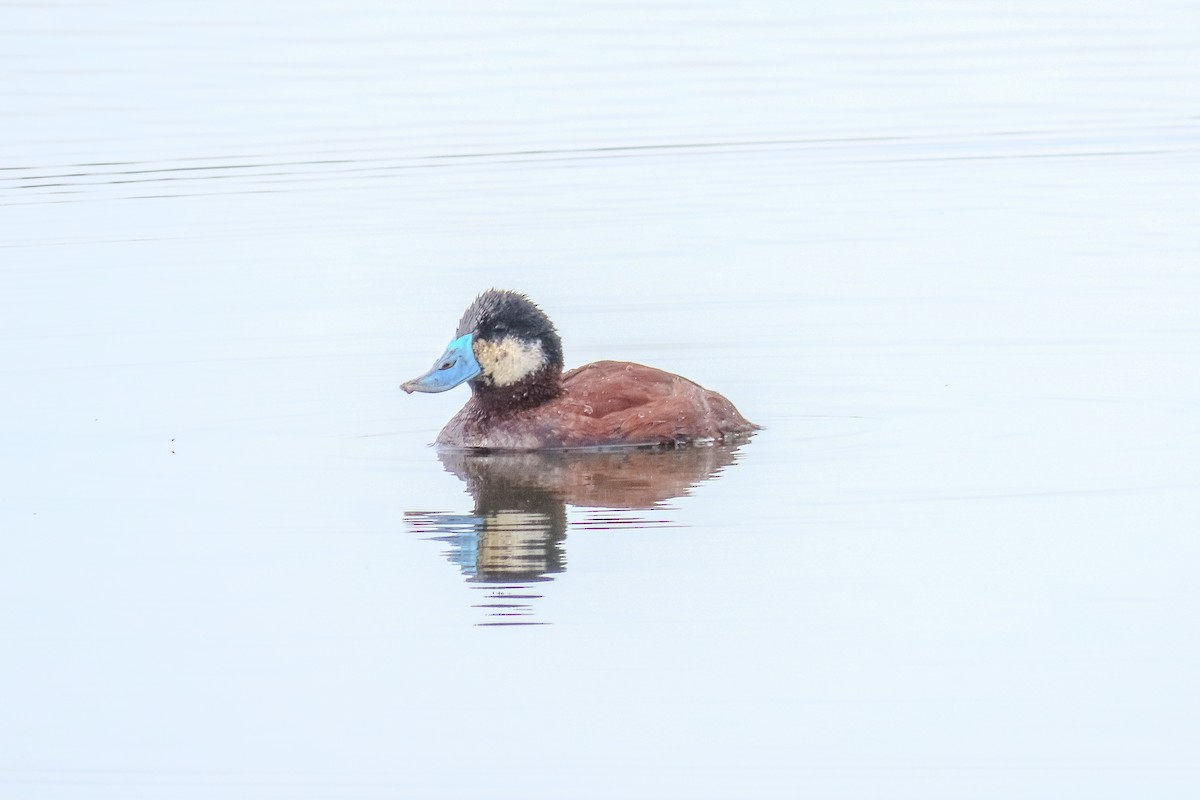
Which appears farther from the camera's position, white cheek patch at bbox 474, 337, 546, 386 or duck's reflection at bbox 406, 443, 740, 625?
white cheek patch at bbox 474, 337, 546, 386

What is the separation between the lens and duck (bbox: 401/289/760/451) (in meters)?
12.8

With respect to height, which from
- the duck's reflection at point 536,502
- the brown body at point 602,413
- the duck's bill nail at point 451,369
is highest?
the duck's bill nail at point 451,369

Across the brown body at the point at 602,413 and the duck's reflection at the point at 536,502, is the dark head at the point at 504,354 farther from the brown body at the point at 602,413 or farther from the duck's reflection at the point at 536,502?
the duck's reflection at the point at 536,502

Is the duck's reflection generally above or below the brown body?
below

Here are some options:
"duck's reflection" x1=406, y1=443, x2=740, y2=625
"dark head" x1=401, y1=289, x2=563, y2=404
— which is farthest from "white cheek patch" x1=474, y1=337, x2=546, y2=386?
"duck's reflection" x1=406, y1=443, x2=740, y2=625

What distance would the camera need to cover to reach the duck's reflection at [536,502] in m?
10.2

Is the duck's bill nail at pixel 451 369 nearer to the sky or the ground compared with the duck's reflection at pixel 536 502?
nearer to the sky

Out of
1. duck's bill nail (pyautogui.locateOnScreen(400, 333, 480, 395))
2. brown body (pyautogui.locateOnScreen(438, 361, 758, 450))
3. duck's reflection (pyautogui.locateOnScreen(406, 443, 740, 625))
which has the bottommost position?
duck's reflection (pyautogui.locateOnScreen(406, 443, 740, 625))

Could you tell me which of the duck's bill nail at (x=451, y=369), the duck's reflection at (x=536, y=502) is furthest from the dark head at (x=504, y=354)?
the duck's reflection at (x=536, y=502)

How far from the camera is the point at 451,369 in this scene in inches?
513

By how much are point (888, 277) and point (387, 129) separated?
339 inches

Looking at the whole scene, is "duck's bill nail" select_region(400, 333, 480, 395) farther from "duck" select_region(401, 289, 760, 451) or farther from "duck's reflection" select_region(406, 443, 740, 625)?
"duck's reflection" select_region(406, 443, 740, 625)

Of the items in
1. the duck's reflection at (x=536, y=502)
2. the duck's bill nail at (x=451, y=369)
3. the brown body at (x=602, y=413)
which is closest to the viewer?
the duck's reflection at (x=536, y=502)

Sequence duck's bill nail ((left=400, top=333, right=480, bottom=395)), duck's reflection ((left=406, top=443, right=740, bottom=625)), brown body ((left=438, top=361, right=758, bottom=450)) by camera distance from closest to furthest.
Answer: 1. duck's reflection ((left=406, top=443, right=740, bottom=625))
2. brown body ((left=438, top=361, right=758, bottom=450))
3. duck's bill nail ((left=400, top=333, right=480, bottom=395))
